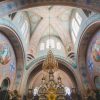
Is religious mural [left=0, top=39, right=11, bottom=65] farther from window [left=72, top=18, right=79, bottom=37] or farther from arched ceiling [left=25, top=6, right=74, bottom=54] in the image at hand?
window [left=72, top=18, right=79, bottom=37]

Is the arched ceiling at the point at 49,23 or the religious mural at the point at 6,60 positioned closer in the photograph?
the religious mural at the point at 6,60

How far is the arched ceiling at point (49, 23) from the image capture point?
18172mm

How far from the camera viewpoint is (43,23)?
751 inches

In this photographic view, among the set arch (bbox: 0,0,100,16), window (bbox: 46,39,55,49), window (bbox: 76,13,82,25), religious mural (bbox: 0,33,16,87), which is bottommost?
religious mural (bbox: 0,33,16,87)

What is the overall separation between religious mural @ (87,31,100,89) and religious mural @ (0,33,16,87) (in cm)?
635

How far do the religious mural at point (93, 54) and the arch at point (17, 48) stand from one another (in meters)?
5.63

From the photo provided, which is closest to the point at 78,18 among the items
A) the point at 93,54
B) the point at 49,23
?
the point at 93,54

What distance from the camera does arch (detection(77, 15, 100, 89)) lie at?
14841mm

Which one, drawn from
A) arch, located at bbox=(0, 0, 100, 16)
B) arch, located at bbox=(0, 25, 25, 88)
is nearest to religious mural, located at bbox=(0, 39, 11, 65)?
arch, located at bbox=(0, 25, 25, 88)

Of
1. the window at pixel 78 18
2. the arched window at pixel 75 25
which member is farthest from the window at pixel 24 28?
the window at pixel 78 18

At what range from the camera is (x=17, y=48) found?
16.9 meters

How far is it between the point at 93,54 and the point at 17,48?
6311mm

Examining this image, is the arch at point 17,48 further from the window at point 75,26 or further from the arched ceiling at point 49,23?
the window at point 75,26

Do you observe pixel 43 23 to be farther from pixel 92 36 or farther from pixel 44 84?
pixel 44 84
